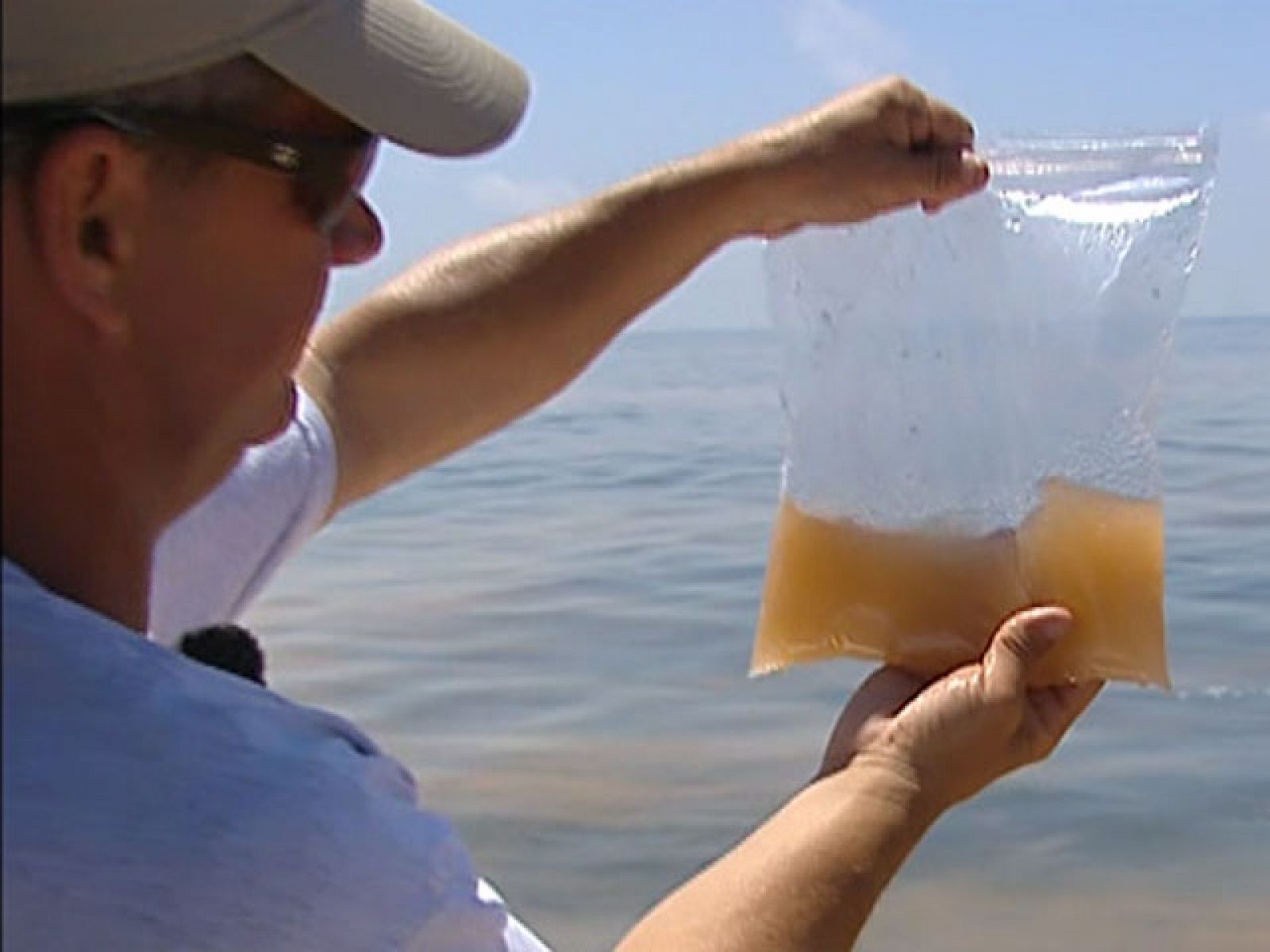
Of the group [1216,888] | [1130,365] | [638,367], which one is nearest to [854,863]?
[1130,365]

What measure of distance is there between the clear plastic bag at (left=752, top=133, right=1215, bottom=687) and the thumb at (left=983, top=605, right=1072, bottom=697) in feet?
0.07

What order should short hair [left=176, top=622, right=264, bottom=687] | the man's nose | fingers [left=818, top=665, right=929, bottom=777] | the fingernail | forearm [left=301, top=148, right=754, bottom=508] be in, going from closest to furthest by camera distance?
1. the man's nose
2. short hair [left=176, top=622, right=264, bottom=687]
3. fingers [left=818, top=665, right=929, bottom=777]
4. the fingernail
5. forearm [left=301, top=148, right=754, bottom=508]

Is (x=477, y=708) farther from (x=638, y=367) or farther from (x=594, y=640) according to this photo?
(x=638, y=367)

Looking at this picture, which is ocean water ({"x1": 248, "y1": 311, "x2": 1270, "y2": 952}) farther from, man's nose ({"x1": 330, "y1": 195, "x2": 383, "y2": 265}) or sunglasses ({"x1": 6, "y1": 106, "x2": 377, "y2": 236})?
sunglasses ({"x1": 6, "y1": 106, "x2": 377, "y2": 236})

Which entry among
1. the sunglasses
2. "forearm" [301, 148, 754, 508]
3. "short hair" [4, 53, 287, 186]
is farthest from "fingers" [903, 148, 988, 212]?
"short hair" [4, 53, 287, 186]

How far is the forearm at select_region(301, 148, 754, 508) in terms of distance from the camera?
2.33 metres

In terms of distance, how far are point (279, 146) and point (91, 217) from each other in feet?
0.51

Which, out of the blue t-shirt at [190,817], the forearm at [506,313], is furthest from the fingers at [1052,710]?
the blue t-shirt at [190,817]

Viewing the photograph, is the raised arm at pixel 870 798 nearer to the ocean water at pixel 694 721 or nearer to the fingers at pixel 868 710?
the fingers at pixel 868 710

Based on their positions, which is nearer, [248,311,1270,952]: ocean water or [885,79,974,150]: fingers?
[885,79,974,150]: fingers

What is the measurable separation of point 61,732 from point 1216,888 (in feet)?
11.7

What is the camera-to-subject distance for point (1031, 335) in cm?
207

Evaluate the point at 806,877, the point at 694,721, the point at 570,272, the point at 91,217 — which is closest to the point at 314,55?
the point at 91,217

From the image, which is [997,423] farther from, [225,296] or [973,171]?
[225,296]
